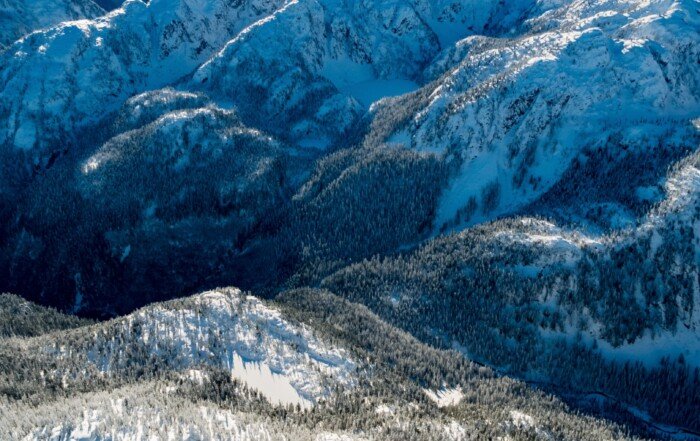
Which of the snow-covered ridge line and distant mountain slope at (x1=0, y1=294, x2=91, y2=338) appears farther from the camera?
distant mountain slope at (x1=0, y1=294, x2=91, y2=338)

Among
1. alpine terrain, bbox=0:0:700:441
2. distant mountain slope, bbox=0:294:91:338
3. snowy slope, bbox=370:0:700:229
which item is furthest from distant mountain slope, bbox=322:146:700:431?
distant mountain slope, bbox=0:294:91:338

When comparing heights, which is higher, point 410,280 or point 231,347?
point 231,347

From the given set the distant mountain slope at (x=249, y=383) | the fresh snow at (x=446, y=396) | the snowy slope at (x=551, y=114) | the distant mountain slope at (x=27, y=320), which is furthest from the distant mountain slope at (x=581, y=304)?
the distant mountain slope at (x=27, y=320)

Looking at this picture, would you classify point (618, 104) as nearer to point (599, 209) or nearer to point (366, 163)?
point (599, 209)

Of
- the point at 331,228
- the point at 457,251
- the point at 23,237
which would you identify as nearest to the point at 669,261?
the point at 457,251

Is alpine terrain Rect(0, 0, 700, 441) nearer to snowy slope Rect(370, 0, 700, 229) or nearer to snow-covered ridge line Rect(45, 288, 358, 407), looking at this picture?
snow-covered ridge line Rect(45, 288, 358, 407)

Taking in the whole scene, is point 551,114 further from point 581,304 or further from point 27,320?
point 27,320

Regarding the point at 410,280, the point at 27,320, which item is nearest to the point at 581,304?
the point at 410,280
